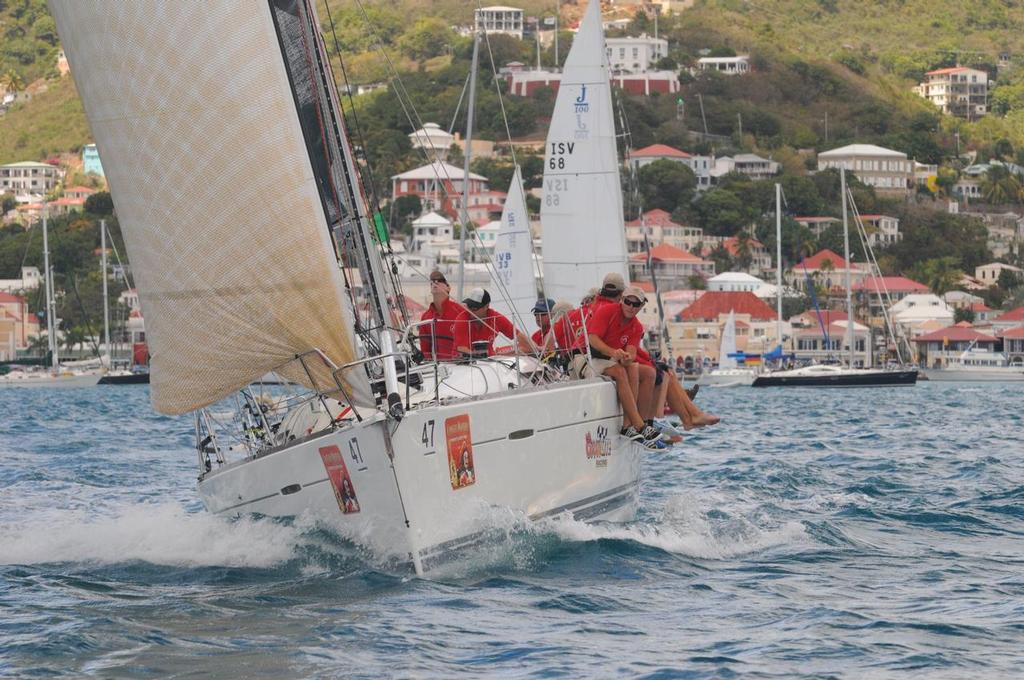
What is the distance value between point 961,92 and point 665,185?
75.8m

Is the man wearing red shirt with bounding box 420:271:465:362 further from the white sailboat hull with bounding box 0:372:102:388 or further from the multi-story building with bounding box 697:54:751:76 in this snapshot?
the multi-story building with bounding box 697:54:751:76

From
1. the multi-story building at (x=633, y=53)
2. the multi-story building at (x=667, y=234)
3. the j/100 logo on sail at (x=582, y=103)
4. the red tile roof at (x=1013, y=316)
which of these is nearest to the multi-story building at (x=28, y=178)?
the multi-story building at (x=633, y=53)

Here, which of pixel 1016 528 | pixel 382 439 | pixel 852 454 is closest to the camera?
pixel 382 439

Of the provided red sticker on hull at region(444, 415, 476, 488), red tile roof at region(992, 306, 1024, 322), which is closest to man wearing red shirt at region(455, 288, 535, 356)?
red sticker on hull at region(444, 415, 476, 488)

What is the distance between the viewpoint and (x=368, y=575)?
9297mm

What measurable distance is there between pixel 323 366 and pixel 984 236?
123 m

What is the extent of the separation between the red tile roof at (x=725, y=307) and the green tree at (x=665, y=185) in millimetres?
40279

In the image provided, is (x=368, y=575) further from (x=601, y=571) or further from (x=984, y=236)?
(x=984, y=236)

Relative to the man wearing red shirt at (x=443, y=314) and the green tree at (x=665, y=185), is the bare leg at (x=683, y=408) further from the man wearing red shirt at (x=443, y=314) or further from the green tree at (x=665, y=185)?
the green tree at (x=665, y=185)

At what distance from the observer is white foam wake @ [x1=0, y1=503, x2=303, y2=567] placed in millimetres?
9922

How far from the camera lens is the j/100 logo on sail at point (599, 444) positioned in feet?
36.6

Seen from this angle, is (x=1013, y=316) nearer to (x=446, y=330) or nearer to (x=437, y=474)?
(x=446, y=330)

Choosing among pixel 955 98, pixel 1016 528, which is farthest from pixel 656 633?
pixel 955 98

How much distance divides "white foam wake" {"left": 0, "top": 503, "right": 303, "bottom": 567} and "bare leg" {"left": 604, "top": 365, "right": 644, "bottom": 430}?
263 cm
